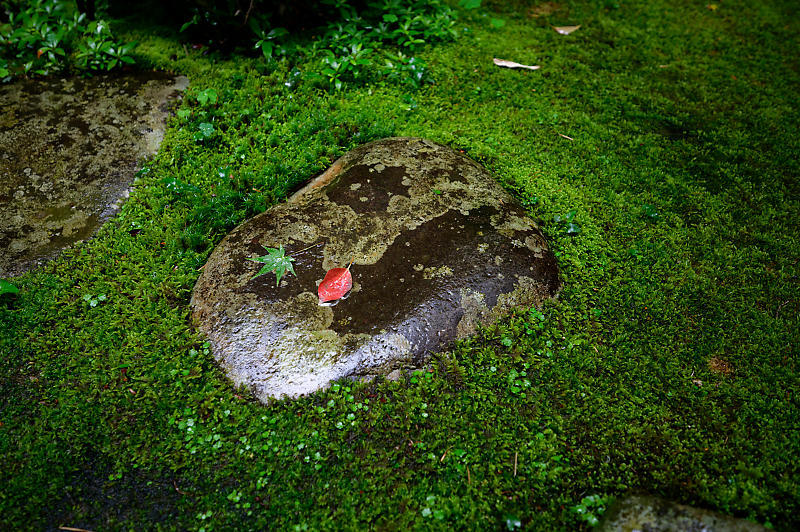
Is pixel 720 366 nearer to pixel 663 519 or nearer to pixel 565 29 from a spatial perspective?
pixel 663 519

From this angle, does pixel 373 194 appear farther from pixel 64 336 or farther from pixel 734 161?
pixel 734 161

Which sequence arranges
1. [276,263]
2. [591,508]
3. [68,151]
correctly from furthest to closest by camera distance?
[68,151] < [276,263] < [591,508]

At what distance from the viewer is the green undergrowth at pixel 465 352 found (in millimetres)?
2467

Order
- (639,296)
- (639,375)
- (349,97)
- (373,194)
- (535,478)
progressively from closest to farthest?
(535,478) → (639,375) → (639,296) → (373,194) → (349,97)

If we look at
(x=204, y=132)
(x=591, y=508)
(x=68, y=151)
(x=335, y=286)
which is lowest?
(x=591, y=508)

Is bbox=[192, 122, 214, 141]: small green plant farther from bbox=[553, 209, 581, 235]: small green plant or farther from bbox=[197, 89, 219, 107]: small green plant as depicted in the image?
bbox=[553, 209, 581, 235]: small green plant

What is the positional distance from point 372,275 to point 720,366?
7.16 ft

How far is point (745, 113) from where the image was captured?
4.82 m

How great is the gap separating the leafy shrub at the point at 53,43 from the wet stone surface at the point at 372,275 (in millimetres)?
2791

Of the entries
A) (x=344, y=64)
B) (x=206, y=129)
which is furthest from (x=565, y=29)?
(x=206, y=129)

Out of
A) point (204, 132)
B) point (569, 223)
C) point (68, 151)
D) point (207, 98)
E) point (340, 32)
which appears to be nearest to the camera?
point (569, 223)

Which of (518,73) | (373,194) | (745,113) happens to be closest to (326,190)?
(373,194)

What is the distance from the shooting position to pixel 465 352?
300 centimetres

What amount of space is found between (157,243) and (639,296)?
3.34m
